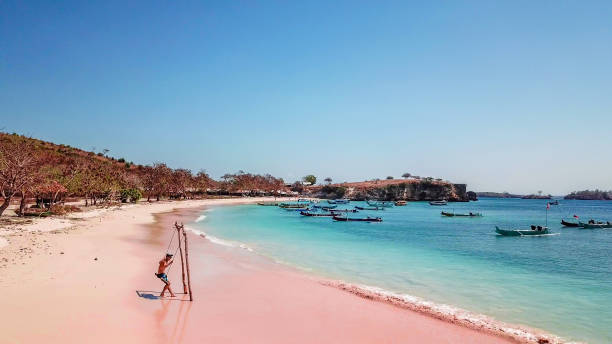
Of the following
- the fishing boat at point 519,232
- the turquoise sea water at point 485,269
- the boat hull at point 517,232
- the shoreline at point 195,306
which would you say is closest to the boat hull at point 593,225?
the turquoise sea water at point 485,269

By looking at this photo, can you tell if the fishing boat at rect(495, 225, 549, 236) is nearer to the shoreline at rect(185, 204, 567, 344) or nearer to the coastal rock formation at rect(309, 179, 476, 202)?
the shoreline at rect(185, 204, 567, 344)

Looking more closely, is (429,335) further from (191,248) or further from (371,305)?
(191,248)

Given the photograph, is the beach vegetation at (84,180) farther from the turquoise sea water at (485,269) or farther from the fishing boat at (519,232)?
the fishing boat at (519,232)

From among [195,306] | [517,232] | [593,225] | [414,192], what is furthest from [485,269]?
[414,192]

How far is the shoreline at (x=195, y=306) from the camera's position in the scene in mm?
10578

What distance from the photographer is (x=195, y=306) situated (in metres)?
13.1

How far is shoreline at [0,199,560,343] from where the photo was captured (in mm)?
10578

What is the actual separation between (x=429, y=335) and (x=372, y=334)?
1.89 m

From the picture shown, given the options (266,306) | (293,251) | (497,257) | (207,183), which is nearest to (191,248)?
(293,251)

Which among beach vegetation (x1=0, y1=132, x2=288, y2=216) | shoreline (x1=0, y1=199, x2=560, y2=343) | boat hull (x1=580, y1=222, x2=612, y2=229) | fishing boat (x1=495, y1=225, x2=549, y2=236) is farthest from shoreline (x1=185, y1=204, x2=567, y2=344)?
boat hull (x1=580, y1=222, x2=612, y2=229)

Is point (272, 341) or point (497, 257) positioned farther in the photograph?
point (497, 257)

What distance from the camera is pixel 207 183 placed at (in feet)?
416

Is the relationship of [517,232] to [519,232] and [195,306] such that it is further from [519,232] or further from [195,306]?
[195,306]

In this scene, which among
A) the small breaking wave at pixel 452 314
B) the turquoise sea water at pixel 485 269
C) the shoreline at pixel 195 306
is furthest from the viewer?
the turquoise sea water at pixel 485 269
